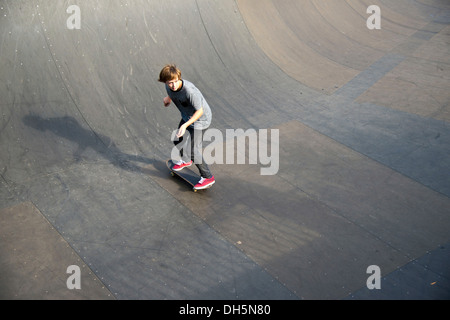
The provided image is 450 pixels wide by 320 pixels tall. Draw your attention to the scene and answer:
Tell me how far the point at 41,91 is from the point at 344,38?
23.6ft

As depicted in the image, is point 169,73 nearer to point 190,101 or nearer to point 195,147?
point 190,101

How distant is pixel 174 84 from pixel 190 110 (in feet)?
1.28

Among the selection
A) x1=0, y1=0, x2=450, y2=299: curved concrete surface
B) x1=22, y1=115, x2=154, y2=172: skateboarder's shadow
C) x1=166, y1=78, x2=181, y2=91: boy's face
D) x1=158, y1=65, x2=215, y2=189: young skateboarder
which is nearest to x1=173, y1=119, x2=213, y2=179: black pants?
x1=158, y1=65, x2=215, y2=189: young skateboarder

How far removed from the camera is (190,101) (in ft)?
16.1

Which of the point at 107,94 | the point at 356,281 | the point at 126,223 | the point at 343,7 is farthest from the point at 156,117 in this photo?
the point at 343,7

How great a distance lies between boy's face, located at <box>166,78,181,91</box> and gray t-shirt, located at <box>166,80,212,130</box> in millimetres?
57

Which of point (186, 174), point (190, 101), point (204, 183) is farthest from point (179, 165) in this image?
point (190, 101)

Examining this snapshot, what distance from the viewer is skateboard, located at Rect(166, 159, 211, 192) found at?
5555 mm

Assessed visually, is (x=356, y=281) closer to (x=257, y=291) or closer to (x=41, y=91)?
(x=257, y=291)

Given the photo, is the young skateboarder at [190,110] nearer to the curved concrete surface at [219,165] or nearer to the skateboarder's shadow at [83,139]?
the curved concrete surface at [219,165]

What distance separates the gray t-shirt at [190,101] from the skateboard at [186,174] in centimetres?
76

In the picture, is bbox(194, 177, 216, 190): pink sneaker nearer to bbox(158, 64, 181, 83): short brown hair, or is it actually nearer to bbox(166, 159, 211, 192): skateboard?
bbox(166, 159, 211, 192): skateboard

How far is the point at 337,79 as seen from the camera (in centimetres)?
884

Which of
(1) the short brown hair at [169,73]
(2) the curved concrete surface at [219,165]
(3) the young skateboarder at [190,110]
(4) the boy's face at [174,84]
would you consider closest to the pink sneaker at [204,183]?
(3) the young skateboarder at [190,110]
